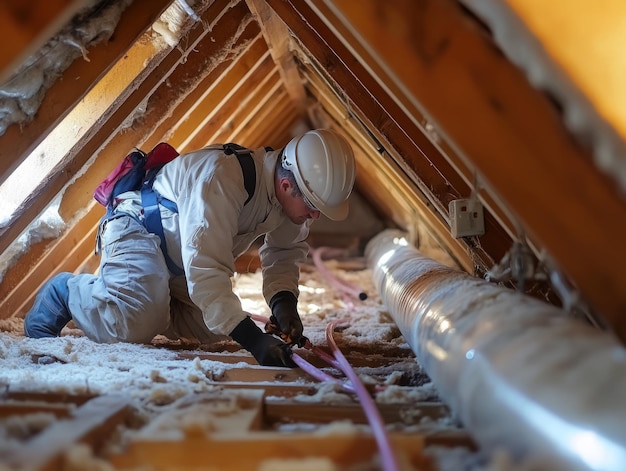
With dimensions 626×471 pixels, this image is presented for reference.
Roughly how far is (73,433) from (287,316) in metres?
1.43

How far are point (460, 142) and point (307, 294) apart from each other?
119 inches

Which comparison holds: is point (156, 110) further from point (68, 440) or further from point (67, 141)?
point (68, 440)

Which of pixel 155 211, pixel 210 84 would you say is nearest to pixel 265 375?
pixel 155 211

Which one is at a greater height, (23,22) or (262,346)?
(23,22)

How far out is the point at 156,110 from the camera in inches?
111

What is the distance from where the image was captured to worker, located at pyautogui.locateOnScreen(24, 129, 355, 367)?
2068 millimetres

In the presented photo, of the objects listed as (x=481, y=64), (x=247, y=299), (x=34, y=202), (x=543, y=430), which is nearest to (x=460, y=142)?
(x=481, y=64)

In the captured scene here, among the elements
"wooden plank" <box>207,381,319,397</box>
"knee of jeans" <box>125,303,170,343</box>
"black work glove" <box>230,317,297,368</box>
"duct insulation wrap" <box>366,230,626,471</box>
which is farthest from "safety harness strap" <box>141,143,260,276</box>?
"duct insulation wrap" <box>366,230,626,471</box>

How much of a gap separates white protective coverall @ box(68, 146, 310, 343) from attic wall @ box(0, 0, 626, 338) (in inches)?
13.5

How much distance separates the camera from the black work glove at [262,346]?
197 cm

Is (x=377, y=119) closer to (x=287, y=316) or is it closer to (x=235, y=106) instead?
(x=287, y=316)

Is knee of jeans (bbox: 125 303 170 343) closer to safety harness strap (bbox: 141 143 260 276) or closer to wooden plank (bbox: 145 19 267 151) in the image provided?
safety harness strap (bbox: 141 143 260 276)

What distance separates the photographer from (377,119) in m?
2.36

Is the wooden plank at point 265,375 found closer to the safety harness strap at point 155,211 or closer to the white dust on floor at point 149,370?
the white dust on floor at point 149,370
